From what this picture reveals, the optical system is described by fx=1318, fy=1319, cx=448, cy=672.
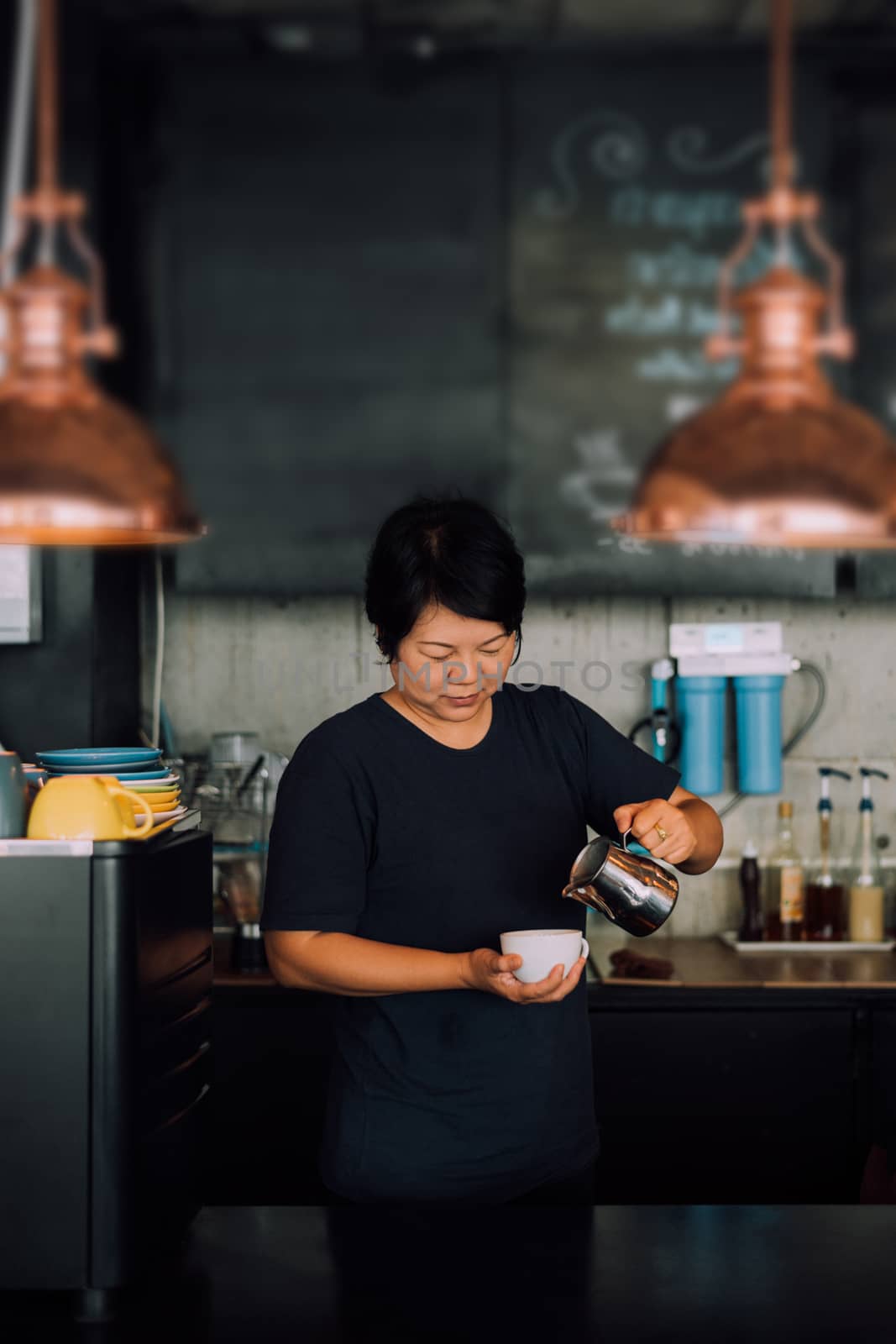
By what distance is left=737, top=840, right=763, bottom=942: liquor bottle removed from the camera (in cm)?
299

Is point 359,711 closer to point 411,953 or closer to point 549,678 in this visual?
point 411,953

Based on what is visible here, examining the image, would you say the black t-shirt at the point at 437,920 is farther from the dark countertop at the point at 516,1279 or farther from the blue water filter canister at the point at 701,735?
the blue water filter canister at the point at 701,735

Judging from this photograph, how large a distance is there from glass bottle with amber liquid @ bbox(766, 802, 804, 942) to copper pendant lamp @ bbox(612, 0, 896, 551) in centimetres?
196

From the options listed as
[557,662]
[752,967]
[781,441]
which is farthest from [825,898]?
[781,441]

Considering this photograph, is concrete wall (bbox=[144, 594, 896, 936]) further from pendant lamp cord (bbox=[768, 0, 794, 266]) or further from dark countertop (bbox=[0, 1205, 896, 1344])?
pendant lamp cord (bbox=[768, 0, 794, 266])

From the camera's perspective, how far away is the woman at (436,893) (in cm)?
164

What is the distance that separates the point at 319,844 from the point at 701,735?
1603 millimetres

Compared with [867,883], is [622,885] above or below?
above

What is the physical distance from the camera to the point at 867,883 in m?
3.03

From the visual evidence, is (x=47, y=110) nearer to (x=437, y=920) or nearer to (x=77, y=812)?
(x=77, y=812)

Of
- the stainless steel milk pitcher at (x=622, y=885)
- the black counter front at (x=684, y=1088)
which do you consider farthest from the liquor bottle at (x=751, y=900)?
the stainless steel milk pitcher at (x=622, y=885)

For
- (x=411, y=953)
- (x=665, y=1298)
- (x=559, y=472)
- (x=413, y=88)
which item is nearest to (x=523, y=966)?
(x=411, y=953)

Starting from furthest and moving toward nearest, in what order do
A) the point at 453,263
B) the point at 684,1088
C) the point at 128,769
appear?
the point at 453,263, the point at 684,1088, the point at 128,769

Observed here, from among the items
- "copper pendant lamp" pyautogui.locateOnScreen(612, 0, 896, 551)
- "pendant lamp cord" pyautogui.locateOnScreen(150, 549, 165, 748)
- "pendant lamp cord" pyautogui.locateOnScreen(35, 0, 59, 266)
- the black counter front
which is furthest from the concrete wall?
"pendant lamp cord" pyautogui.locateOnScreen(35, 0, 59, 266)
